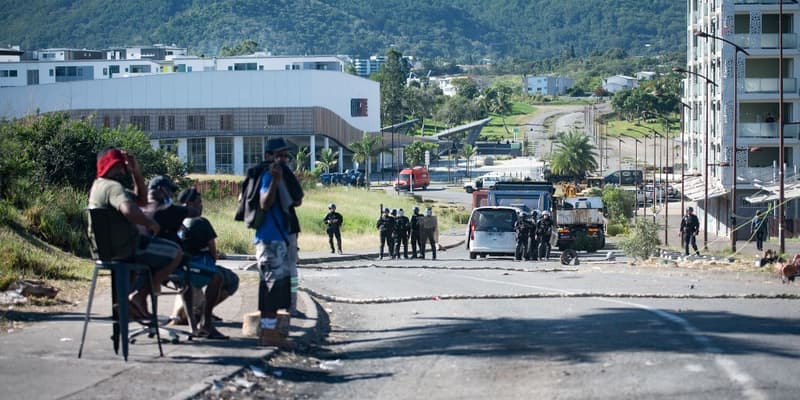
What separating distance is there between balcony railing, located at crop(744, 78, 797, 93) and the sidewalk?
48120mm

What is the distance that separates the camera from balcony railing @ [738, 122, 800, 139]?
5731cm

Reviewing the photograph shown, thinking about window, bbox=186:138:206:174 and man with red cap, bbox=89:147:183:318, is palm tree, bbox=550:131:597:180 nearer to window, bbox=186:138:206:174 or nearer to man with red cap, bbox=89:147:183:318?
window, bbox=186:138:206:174

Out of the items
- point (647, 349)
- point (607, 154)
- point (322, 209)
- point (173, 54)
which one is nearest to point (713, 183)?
point (322, 209)

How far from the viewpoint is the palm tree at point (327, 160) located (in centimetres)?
9938

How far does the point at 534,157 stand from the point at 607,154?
9.82 m

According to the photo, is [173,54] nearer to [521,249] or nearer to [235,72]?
[235,72]

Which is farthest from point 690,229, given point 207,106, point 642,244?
point 207,106

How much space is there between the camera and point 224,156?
99.4 m

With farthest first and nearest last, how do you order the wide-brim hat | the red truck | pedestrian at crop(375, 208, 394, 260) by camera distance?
the red truck, pedestrian at crop(375, 208, 394, 260), the wide-brim hat

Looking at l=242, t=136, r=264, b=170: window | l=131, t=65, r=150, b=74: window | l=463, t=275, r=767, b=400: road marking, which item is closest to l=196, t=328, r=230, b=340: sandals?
l=463, t=275, r=767, b=400: road marking

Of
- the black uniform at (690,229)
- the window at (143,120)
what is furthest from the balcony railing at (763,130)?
the window at (143,120)

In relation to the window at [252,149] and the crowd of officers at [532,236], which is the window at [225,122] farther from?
the crowd of officers at [532,236]

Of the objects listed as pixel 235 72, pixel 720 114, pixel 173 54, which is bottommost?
pixel 720 114

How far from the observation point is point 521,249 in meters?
34.7
